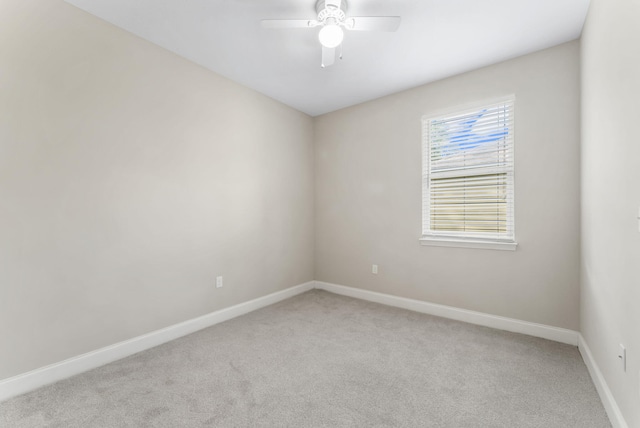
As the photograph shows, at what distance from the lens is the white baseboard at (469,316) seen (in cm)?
253

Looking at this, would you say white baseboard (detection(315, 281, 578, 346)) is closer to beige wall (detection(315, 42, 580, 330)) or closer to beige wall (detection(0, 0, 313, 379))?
beige wall (detection(315, 42, 580, 330))

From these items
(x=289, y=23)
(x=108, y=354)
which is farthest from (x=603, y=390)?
(x=108, y=354)

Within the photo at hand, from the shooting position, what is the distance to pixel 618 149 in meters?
1.53

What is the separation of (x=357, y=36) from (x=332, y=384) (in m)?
2.70

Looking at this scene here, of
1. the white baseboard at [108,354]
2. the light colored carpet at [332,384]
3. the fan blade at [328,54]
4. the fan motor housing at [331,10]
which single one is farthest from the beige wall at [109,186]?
the fan motor housing at [331,10]

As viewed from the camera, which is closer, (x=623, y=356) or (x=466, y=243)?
(x=623, y=356)

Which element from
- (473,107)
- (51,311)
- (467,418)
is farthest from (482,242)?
(51,311)

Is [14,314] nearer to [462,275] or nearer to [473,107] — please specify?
[462,275]

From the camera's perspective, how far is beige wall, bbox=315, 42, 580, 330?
8.21 feet

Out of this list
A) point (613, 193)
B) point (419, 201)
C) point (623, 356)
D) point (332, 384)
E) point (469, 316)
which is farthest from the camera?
point (419, 201)

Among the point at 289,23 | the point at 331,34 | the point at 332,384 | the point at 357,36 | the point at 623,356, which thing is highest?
the point at 357,36

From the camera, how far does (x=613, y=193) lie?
1.59m

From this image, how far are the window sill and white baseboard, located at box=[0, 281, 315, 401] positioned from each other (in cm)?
216

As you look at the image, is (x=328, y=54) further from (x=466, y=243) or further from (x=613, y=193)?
(x=466, y=243)
